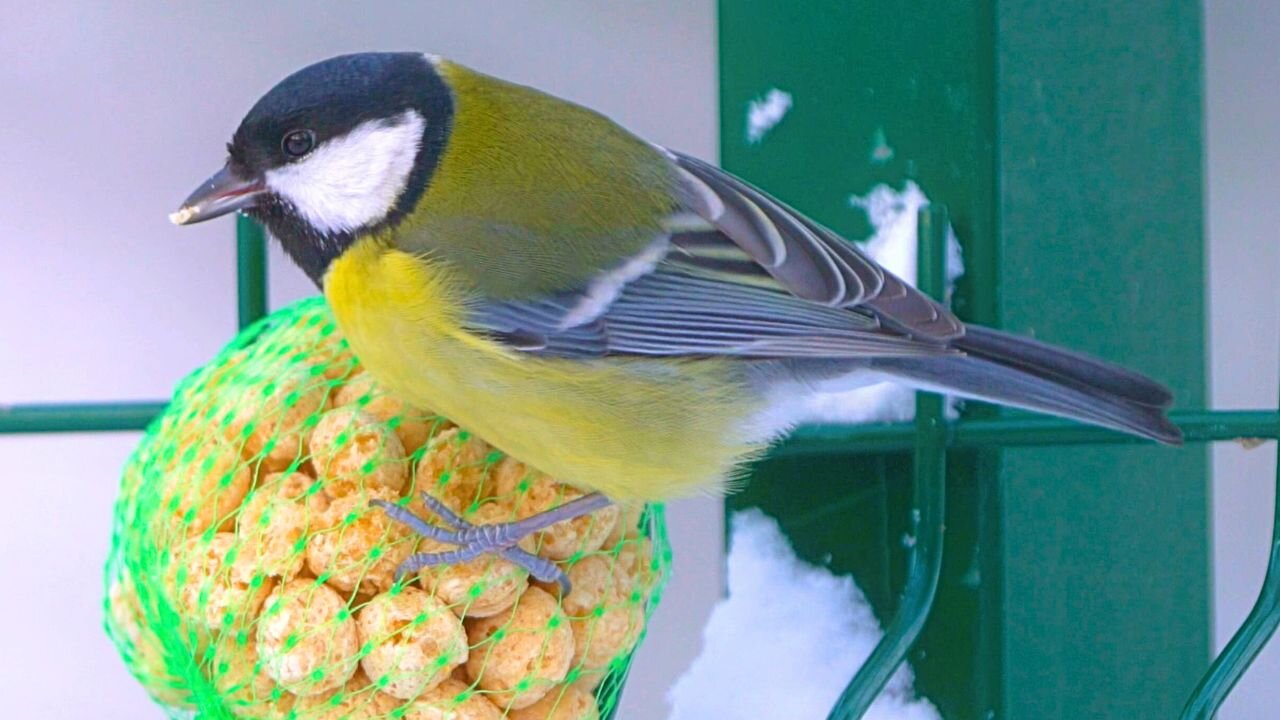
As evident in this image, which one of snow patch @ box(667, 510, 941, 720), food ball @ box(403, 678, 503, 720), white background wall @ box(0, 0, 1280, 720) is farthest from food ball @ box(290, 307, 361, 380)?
white background wall @ box(0, 0, 1280, 720)

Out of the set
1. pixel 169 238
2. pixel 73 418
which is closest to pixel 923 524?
pixel 73 418

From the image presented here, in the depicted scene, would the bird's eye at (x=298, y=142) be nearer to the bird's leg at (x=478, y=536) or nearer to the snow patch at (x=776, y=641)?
the bird's leg at (x=478, y=536)

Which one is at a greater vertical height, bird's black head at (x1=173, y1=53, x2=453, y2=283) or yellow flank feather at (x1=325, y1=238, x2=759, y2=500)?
bird's black head at (x1=173, y1=53, x2=453, y2=283)

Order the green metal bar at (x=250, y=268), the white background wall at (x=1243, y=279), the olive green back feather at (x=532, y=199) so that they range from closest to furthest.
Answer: the olive green back feather at (x=532, y=199), the green metal bar at (x=250, y=268), the white background wall at (x=1243, y=279)

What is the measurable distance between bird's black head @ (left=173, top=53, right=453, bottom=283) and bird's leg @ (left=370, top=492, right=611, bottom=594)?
309mm

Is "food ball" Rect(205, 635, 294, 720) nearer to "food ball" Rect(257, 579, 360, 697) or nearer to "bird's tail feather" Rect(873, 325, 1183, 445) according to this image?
"food ball" Rect(257, 579, 360, 697)

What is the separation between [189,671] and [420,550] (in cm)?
23

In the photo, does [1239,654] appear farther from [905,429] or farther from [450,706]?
[450,706]

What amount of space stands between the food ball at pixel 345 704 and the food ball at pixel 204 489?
6.8 inches

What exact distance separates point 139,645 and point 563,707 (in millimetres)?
414

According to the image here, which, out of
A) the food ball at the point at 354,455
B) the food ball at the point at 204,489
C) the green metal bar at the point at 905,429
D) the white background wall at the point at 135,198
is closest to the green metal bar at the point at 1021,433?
the green metal bar at the point at 905,429

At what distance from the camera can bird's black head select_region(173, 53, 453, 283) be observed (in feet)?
5.40

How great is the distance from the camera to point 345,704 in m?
1.50

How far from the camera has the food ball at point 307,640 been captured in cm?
145
